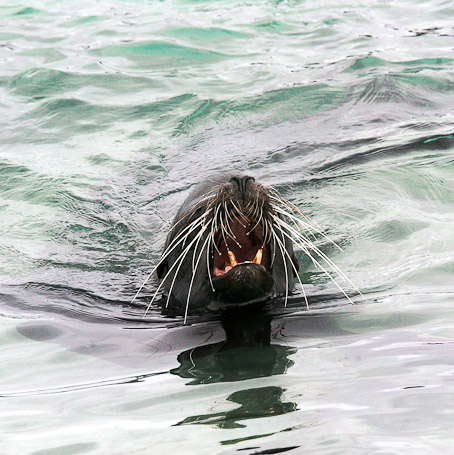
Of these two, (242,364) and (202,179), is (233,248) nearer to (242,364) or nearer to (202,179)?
(242,364)

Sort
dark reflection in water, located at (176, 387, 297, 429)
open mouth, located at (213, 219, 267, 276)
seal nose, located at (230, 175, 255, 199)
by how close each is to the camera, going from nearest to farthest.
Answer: dark reflection in water, located at (176, 387, 297, 429)
seal nose, located at (230, 175, 255, 199)
open mouth, located at (213, 219, 267, 276)

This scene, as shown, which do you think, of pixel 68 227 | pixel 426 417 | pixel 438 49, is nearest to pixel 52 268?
pixel 68 227

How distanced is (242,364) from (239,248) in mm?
861

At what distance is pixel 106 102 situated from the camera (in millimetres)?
10102

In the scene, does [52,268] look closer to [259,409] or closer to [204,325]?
[204,325]

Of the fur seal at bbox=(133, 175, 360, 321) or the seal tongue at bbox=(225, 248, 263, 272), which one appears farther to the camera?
the seal tongue at bbox=(225, 248, 263, 272)

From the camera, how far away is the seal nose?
4.07 meters

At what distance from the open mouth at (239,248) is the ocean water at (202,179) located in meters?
0.34

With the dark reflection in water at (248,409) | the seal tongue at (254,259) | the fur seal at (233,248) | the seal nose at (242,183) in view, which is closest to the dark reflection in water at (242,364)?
the dark reflection in water at (248,409)

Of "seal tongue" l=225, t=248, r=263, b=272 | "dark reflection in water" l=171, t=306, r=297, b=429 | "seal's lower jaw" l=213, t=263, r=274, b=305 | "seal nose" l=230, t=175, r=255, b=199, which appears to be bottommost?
"dark reflection in water" l=171, t=306, r=297, b=429

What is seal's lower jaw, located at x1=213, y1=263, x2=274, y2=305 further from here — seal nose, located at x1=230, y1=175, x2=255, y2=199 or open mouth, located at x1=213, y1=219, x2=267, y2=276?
seal nose, located at x1=230, y1=175, x2=255, y2=199

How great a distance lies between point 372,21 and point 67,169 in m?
6.90

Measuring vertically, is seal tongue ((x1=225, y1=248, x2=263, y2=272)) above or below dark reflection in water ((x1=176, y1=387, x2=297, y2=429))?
above

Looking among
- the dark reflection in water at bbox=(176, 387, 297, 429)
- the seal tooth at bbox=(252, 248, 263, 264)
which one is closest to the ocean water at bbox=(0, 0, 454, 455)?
the dark reflection in water at bbox=(176, 387, 297, 429)
